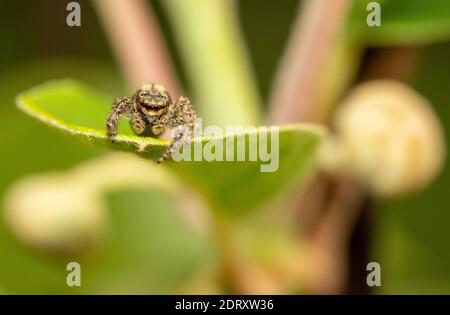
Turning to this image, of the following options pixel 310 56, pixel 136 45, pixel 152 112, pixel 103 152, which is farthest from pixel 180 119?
pixel 103 152

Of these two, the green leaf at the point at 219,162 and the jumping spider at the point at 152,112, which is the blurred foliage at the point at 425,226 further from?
the jumping spider at the point at 152,112

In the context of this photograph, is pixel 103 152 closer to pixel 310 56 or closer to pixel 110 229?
pixel 110 229

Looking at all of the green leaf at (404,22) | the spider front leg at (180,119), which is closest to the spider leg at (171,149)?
the spider front leg at (180,119)

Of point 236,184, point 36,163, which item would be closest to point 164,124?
point 236,184

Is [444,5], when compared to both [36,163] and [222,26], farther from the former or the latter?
[36,163]

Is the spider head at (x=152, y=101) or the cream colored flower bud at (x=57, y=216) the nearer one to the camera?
the spider head at (x=152, y=101)
